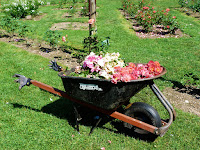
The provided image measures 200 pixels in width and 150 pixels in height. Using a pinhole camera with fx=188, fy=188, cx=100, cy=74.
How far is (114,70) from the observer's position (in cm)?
250

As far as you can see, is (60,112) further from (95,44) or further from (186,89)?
(186,89)

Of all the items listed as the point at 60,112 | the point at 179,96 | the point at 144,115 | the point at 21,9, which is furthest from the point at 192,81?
the point at 21,9

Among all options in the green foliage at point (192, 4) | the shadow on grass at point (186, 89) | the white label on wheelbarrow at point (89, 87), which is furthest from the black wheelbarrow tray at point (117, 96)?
the green foliage at point (192, 4)

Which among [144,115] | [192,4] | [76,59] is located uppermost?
[192,4]

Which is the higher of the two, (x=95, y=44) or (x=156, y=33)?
(x=95, y=44)

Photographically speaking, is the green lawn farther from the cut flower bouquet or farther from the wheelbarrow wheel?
the cut flower bouquet

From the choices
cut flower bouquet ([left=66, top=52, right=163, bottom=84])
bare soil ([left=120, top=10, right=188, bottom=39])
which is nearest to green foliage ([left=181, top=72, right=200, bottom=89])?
cut flower bouquet ([left=66, top=52, right=163, bottom=84])

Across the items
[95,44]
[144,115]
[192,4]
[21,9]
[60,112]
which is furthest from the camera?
[192,4]

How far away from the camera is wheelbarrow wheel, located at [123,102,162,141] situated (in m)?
2.66

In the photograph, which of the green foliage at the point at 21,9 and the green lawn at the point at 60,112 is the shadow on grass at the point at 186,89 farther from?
the green foliage at the point at 21,9

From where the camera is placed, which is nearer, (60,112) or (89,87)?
(89,87)

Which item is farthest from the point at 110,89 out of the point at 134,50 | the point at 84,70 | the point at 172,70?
the point at 134,50

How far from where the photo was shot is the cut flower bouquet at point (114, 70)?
2299 millimetres

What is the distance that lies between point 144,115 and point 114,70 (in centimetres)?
84
